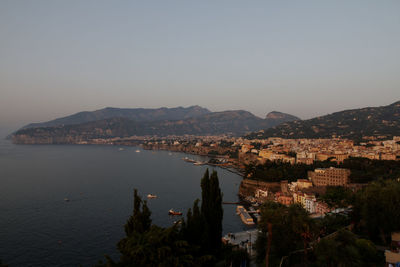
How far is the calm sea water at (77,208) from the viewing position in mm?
17234

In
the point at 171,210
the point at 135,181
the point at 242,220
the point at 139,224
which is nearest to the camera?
the point at 139,224

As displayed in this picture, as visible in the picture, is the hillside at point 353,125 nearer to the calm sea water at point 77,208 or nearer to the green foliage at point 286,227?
the calm sea water at point 77,208

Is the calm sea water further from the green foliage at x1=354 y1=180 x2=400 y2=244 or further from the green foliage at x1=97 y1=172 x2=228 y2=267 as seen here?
the green foliage at x1=354 y1=180 x2=400 y2=244

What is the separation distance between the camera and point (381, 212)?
36.4ft

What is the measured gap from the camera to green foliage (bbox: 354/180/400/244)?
11.0m

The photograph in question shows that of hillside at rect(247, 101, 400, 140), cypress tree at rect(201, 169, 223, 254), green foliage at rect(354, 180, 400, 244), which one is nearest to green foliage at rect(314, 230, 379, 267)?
green foliage at rect(354, 180, 400, 244)

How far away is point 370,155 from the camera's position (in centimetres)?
3919

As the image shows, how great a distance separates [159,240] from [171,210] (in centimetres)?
1890

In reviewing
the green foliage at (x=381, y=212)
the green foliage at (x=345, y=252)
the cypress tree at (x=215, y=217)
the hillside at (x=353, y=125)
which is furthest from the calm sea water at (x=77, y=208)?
the hillside at (x=353, y=125)

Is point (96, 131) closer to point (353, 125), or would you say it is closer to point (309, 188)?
point (353, 125)

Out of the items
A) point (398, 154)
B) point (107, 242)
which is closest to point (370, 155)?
point (398, 154)

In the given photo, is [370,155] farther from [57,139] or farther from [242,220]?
[57,139]

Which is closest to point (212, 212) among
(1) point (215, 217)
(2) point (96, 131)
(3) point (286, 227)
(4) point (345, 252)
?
(1) point (215, 217)

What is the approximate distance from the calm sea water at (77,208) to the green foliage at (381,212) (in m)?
10.6
